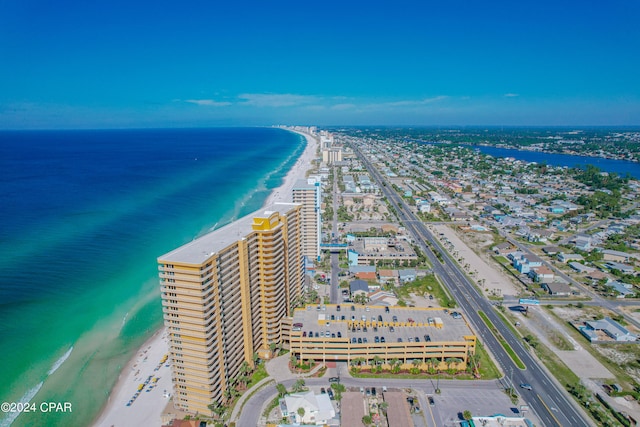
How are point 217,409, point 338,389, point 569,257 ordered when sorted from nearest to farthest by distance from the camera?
point 217,409, point 338,389, point 569,257

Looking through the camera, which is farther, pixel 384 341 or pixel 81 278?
pixel 81 278

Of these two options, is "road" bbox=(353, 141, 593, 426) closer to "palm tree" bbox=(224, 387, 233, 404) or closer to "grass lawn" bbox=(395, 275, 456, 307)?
"grass lawn" bbox=(395, 275, 456, 307)

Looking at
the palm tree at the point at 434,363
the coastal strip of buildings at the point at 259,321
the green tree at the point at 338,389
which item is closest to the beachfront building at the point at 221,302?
the coastal strip of buildings at the point at 259,321

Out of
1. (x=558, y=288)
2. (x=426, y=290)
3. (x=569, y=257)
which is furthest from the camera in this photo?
(x=569, y=257)

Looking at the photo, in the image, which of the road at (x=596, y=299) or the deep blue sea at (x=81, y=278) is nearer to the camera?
the deep blue sea at (x=81, y=278)

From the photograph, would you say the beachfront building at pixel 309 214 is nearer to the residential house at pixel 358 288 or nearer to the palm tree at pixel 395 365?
the residential house at pixel 358 288

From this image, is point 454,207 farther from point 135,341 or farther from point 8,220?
point 8,220

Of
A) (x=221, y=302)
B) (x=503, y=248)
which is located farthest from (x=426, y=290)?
(x=221, y=302)

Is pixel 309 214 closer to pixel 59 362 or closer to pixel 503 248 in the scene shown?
pixel 59 362
